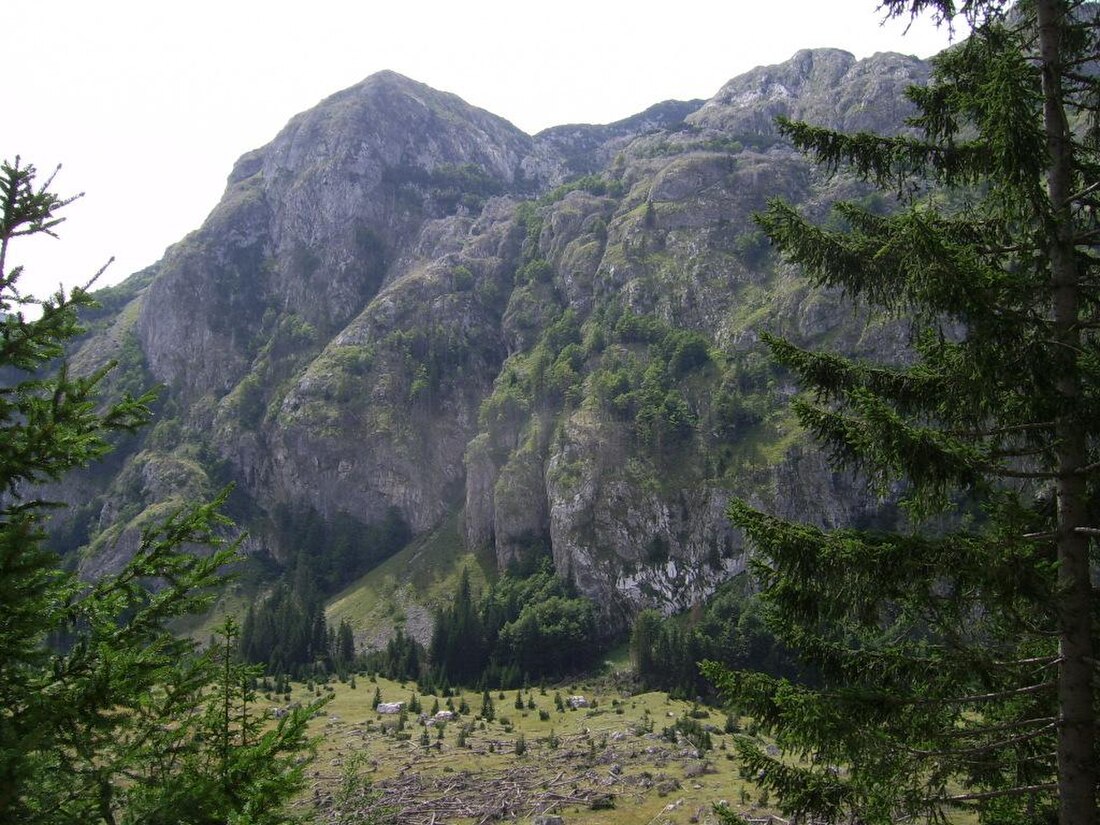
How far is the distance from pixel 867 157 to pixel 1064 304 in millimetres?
4114

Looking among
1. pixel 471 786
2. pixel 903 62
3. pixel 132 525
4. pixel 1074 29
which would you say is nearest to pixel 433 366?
pixel 132 525

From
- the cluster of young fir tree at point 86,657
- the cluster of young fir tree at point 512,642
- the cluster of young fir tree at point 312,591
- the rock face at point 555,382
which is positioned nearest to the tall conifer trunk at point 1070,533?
the cluster of young fir tree at point 86,657

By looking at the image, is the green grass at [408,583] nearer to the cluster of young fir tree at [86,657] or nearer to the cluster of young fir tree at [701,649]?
the cluster of young fir tree at [701,649]

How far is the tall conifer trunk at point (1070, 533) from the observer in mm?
8492

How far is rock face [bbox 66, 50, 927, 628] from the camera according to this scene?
113938 millimetres

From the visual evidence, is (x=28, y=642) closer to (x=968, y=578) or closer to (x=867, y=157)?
(x=968, y=578)

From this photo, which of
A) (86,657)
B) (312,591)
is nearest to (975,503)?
(86,657)

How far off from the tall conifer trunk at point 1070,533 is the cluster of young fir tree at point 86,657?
31.6ft

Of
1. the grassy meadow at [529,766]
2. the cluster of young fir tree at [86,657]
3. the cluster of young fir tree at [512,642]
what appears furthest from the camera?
the cluster of young fir tree at [512,642]

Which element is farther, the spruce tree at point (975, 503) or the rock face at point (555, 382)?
the rock face at point (555, 382)

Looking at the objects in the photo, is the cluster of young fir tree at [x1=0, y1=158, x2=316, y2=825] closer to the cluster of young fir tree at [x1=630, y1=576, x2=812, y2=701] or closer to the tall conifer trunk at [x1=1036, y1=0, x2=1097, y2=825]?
the tall conifer trunk at [x1=1036, y1=0, x2=1097, y2=825]

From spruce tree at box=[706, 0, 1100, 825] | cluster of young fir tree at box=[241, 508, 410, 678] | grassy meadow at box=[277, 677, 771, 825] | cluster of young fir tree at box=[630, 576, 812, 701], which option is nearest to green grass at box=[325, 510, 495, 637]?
cluster of young fir tree at box=[241, 508, 410, 678]

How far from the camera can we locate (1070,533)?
889cm

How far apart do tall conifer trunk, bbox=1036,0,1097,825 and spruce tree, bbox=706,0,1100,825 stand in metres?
0.03
